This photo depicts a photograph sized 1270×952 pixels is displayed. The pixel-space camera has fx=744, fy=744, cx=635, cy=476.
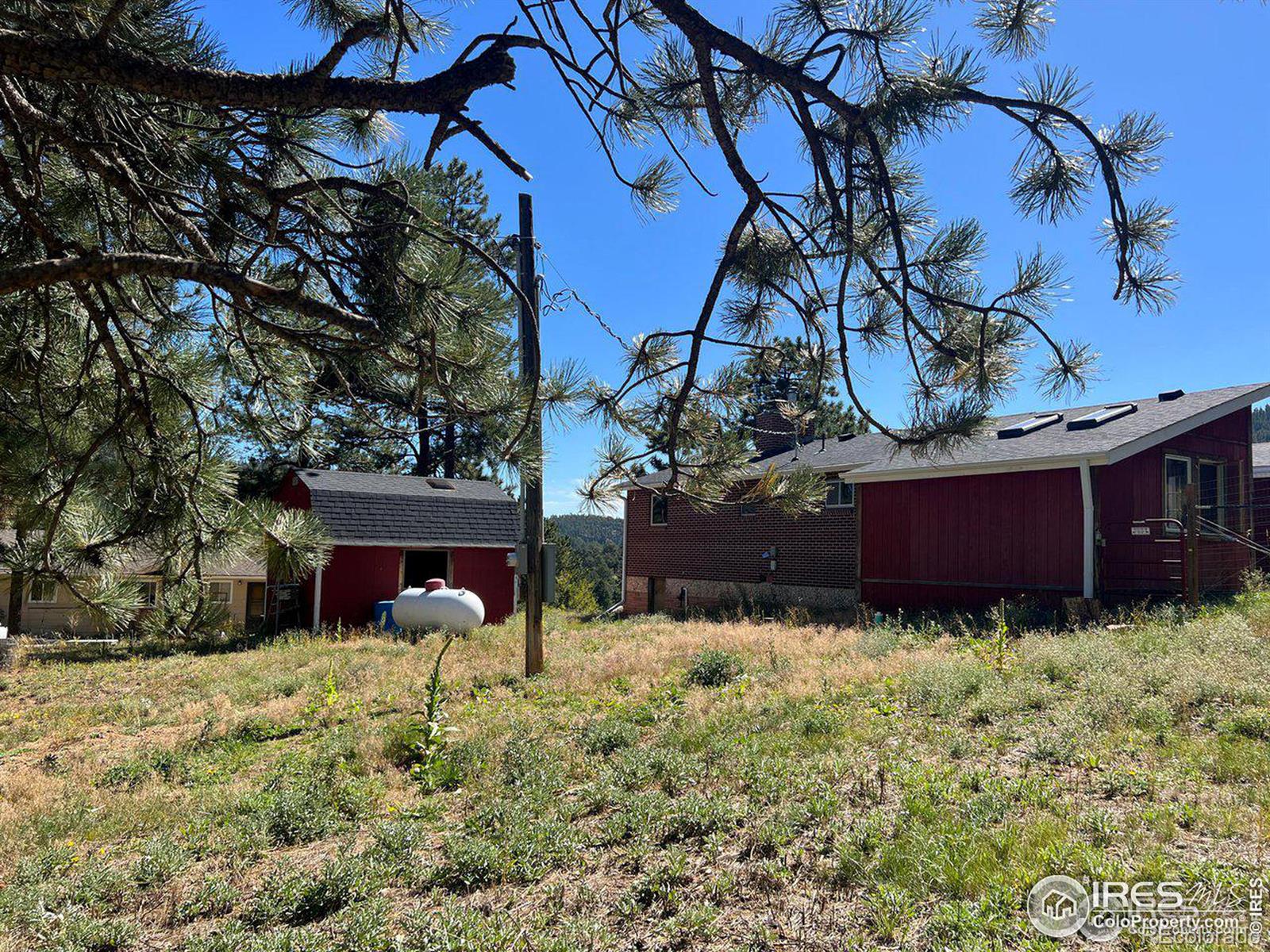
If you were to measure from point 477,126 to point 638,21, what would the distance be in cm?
109

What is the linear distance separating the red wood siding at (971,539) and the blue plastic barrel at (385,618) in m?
10.5

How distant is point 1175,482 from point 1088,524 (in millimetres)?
3456

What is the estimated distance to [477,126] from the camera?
2768 mm

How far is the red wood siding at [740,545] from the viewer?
17391 mm

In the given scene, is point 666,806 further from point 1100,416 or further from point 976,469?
point 1100,416

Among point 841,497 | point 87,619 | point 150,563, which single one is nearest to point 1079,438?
point 841,497

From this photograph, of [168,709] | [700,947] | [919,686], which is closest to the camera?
[700,947]

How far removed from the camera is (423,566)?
21953 millimetres

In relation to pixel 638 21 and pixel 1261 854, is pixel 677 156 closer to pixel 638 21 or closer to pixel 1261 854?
pixel 638 21

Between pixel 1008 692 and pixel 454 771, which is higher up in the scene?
A: pixel 1008 692

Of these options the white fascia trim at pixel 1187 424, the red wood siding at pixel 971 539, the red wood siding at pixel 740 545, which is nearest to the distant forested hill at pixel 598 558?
the red wood siding at pixel 740 545

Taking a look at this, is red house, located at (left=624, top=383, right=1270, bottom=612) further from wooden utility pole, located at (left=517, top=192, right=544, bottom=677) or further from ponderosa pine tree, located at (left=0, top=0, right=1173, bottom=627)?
ponderosa pine tree, located at (left=0, top=0, right=1173, bottom=627)

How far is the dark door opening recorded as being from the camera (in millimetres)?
20656

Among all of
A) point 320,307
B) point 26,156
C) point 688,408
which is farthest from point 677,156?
point 26,156
